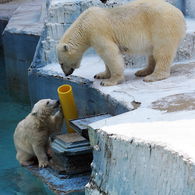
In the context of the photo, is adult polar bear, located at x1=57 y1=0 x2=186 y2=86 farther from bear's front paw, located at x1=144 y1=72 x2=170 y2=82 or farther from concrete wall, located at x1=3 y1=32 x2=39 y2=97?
concrete wall, located at x1=3 y1=32 x2=39 y2=97

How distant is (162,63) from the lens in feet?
11.2

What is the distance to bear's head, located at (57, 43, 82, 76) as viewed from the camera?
3556mm

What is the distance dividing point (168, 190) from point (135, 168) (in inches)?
10.5

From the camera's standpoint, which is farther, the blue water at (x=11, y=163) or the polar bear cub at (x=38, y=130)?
the polar bear cub at (x=38, y=130)

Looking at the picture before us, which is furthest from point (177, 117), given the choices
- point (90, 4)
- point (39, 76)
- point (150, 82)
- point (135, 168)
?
point (90, 4)

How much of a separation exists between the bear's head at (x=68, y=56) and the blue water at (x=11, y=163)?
4.81 feet

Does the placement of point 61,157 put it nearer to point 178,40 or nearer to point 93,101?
point 93,101

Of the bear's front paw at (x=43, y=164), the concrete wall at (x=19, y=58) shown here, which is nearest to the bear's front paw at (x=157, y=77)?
the bear's front paw at (x=43, y=164)

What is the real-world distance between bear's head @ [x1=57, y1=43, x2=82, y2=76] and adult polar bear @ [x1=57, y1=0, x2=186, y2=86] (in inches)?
0.5

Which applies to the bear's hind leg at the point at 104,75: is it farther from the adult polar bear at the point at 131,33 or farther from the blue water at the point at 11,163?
the blue water at the point at 11,163

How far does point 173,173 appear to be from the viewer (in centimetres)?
144

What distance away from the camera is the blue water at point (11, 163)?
325cm

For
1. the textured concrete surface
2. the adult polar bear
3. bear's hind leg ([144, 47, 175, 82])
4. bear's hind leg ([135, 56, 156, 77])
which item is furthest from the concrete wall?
the textured concrete surface

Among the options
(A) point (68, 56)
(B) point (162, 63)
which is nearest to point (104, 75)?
(A) point (68, 56)
